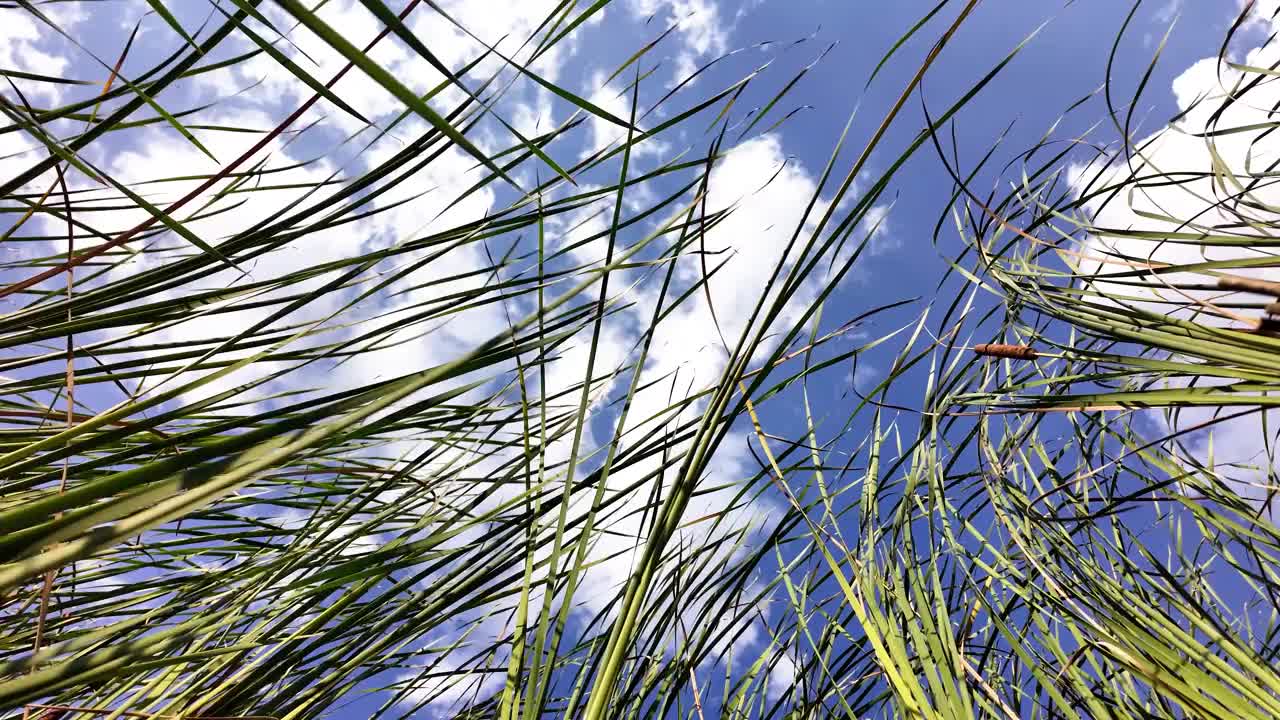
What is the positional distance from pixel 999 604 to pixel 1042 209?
0.37 metres

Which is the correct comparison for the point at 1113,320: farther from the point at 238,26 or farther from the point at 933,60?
the point at 238,26

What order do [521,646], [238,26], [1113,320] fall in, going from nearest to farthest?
[238,26], [521,646], [1113,320]

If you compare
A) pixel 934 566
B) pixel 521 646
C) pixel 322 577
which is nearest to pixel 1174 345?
pixel 934 566

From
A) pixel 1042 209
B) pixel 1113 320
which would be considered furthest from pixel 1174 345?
pixel 1042 209

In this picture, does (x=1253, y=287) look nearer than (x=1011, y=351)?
Yes

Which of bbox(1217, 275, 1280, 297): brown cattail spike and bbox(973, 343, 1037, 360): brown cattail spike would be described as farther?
bbox(973, 343, 1037, 360): brown cattail spike

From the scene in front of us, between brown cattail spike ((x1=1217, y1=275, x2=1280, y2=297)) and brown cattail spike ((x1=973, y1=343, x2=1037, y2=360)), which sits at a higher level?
brown cattail spike ((x1=973, y1=343, x2=1037, y2=360))

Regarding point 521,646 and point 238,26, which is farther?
point 521,646

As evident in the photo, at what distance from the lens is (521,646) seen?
15.9 inches

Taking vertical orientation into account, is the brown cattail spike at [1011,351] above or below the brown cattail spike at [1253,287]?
above

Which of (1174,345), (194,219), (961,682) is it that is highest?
(194,219)

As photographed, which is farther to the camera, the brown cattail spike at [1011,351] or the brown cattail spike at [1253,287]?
the brown cattail spike at [1011,351]

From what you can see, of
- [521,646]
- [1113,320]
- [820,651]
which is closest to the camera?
[521,646]

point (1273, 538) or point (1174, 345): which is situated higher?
point (1174, 345)
